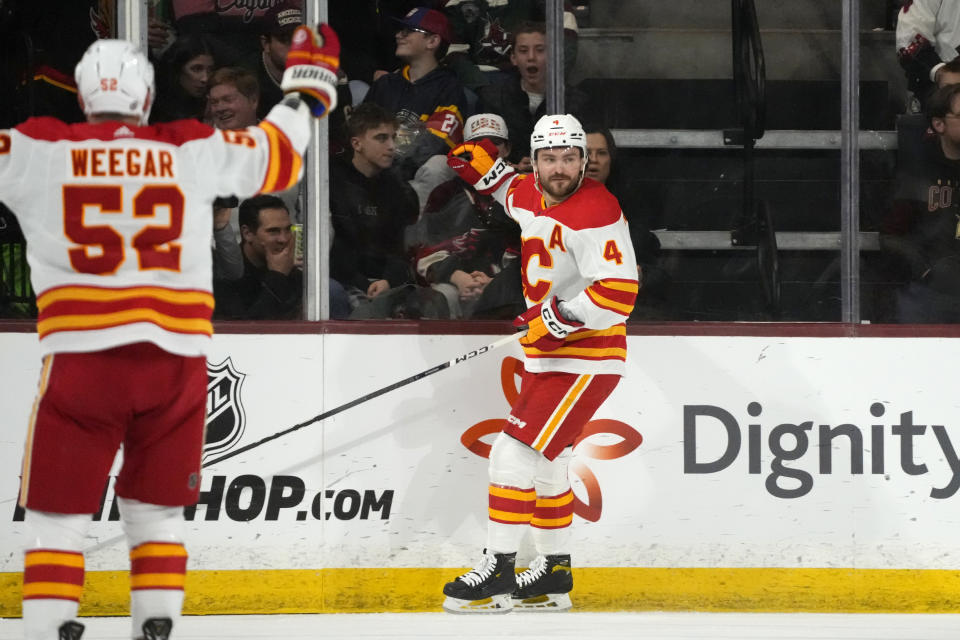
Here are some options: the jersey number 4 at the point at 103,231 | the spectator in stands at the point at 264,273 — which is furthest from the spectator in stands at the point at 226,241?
the jersey number 4 at the point at 103,231

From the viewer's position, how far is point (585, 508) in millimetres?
4156

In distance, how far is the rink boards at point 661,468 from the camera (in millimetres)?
4086

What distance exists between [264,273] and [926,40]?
228 cm

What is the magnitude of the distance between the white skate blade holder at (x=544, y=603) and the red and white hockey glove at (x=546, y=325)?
747 mm

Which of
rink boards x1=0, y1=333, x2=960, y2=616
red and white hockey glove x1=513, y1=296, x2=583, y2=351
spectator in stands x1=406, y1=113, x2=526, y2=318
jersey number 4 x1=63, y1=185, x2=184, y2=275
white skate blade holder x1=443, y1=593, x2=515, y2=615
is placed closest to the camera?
jersey number 4 x1=63, y1=185, x2=184, y2=275

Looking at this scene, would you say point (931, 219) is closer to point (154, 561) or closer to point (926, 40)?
point (926, 40)

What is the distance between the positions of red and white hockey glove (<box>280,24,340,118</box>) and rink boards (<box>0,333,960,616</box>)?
117 cm

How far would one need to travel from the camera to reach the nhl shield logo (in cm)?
406

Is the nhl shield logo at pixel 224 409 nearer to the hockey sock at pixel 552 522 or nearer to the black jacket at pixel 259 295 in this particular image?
the black jacket at pixel 259 295

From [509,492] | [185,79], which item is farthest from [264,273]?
[509,492]

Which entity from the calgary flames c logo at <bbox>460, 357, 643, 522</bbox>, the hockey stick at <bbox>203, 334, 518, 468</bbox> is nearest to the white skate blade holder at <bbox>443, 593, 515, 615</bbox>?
the calgary flames c logo at <bbox>460, 357, 643, 522</bbox>

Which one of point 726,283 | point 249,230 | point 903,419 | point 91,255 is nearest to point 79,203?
point 91,255

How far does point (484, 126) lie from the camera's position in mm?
4344

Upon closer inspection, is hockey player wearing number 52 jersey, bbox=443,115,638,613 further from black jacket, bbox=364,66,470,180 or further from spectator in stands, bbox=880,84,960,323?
spectator in stands, bbox=880,84,960,323
